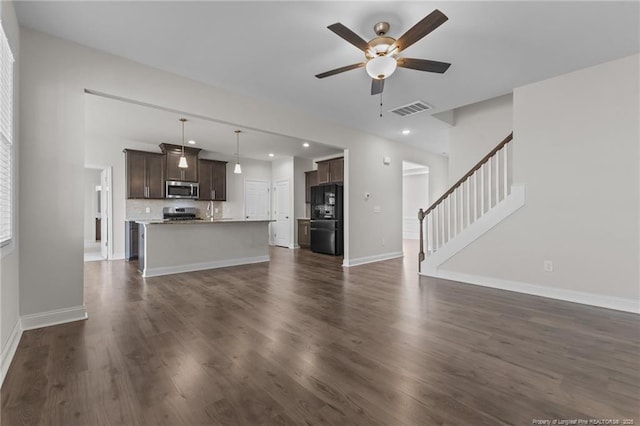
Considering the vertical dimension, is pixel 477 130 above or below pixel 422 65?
above

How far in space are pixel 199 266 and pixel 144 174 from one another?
2996 millimetres

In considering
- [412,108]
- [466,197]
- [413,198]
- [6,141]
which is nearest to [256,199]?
[412,108]

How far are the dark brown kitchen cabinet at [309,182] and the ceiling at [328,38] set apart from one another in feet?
15.5

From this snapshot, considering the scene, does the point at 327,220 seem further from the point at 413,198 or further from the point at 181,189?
the point at 413,198

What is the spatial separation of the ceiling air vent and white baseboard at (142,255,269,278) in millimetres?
3941

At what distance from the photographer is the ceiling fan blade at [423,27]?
6.46 feet

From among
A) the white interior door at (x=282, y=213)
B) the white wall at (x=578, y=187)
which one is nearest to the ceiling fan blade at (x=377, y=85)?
the white wall at (x=578, y=187)

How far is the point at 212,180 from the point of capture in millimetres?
7664

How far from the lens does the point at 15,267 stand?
237 centimetres

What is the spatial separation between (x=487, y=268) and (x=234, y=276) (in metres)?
3.95

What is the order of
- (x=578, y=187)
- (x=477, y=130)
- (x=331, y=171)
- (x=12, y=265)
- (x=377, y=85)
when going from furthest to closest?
(x=331, y=171) < (x=477, y=130) < (x=578, y=187) < (x=377, y=85) < (x=12, y=265)

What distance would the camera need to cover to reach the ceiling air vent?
4.31 meters

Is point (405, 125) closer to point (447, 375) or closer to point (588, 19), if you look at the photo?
point (588, 19)

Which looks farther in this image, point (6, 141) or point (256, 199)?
point (256, 199)
